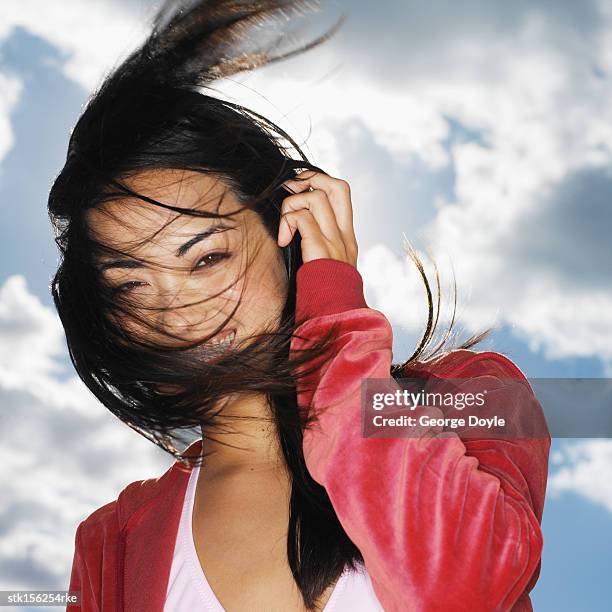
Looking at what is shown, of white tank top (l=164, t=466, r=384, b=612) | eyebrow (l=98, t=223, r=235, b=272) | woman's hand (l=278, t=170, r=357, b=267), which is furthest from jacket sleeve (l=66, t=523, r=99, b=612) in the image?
woman's hand (l=278, t=170, r=357, b=267)

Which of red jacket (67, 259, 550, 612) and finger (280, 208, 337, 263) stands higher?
finger (280, 208, 337, 263)

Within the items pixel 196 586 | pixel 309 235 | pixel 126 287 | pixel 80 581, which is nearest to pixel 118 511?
pixel 80 581

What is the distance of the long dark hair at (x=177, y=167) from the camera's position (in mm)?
1919

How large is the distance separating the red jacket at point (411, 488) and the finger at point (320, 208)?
0.09 m

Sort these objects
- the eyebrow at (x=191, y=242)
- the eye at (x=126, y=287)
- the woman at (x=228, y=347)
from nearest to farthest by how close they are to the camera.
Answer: the woman at (x=228, y=347)
the eyebrow at (x=191, y=242)
the eye at (x=126, y=287)

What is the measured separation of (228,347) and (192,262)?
0.21 meters

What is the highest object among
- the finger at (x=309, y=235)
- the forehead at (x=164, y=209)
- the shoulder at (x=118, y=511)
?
the forehead at (x=164, y=209)

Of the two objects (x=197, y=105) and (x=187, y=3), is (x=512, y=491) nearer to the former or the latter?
(x=197, y=105)

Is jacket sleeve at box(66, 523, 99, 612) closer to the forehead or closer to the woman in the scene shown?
the woman

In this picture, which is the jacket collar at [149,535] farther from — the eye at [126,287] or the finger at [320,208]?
the finger at [320,208]

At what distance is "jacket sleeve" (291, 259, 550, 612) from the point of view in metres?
1.36

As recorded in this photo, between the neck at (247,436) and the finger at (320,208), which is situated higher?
the finger at (320,208)

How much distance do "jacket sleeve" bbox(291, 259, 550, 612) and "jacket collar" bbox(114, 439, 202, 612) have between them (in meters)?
0.70

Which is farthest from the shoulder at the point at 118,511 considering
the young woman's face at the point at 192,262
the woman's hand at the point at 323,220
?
the woman's hand at the point at 323,220
